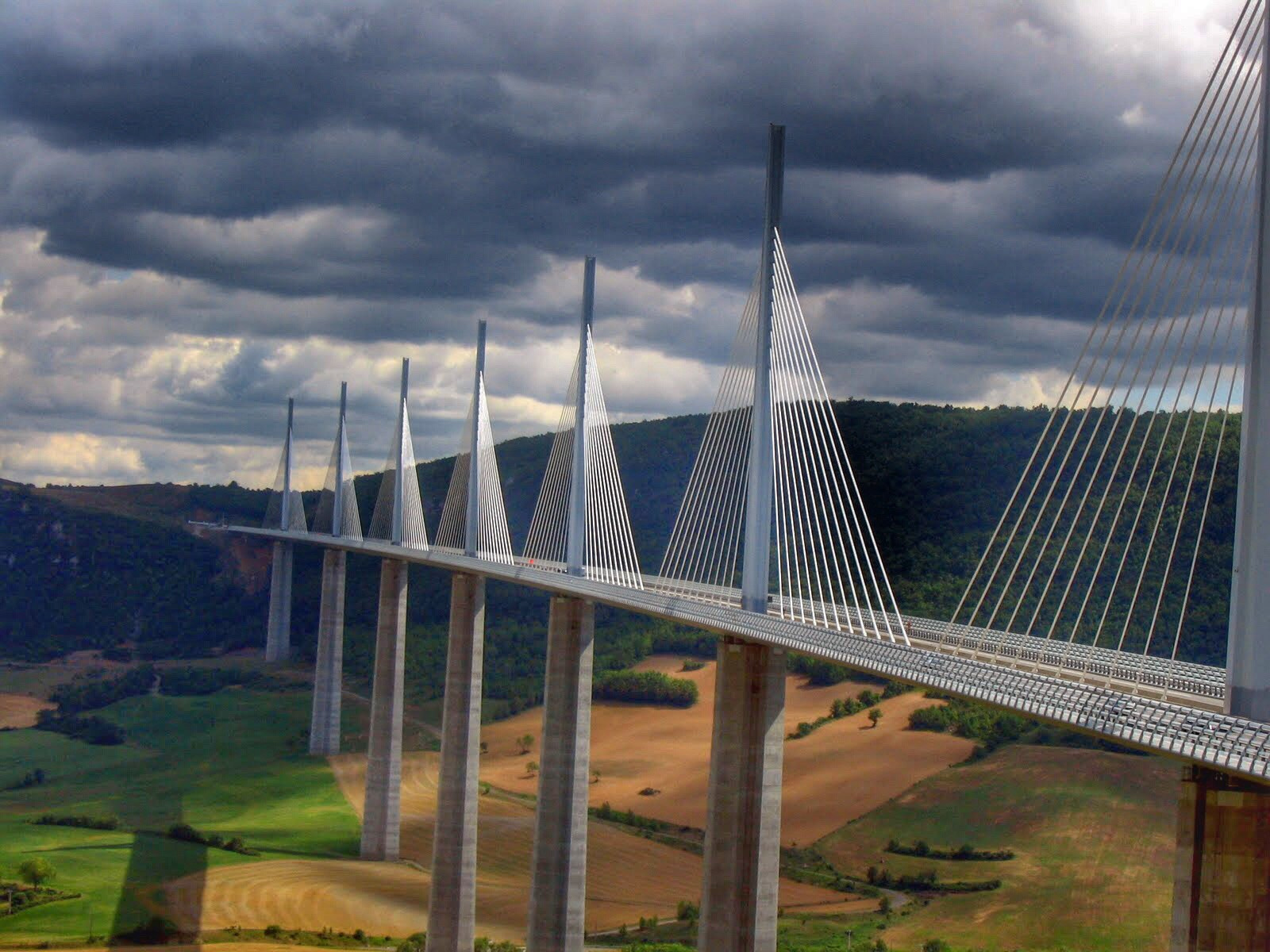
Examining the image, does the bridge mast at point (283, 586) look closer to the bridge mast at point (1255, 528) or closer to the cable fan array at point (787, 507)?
the cable fan array at point (787, 507)

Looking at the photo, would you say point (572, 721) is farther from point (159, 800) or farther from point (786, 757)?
point (159, 800)

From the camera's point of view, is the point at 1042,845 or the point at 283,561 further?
the point at 283,561

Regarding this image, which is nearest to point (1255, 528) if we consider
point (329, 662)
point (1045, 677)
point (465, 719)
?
point (1045, 677)

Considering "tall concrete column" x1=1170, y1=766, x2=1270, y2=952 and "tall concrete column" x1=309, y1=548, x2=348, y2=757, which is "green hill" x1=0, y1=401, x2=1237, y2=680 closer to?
"tall concrete column" x1=309, y1=548, x2=348, y2=757

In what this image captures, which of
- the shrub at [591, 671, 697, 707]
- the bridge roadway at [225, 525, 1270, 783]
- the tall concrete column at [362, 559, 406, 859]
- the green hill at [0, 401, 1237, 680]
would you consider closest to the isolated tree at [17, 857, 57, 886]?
the tall concrete column at [362, 559, 406, 859]

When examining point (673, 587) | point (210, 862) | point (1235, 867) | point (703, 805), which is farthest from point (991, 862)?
point (1235, 867)

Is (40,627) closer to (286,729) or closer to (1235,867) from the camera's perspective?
(286,729)

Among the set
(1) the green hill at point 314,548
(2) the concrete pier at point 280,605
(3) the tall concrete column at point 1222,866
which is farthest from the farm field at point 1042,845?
(2) the concrete pier at point 280,605
